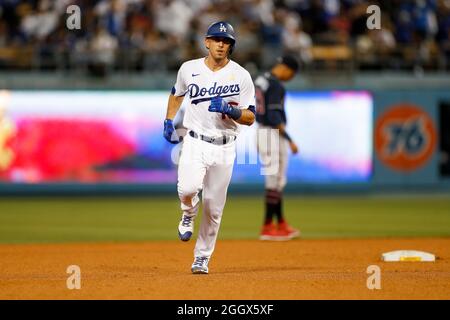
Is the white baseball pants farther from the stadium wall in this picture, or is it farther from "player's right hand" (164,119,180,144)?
the stadium wall

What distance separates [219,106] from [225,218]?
27.3ft

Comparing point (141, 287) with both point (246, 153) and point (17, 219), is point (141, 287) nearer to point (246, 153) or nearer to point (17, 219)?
point (17, 219)

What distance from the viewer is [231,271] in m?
9.24

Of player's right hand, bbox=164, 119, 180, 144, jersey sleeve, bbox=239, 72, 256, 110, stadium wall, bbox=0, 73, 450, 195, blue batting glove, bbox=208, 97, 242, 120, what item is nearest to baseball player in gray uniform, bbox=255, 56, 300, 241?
jersey sleeve, bbox=239, 72, 256, 110

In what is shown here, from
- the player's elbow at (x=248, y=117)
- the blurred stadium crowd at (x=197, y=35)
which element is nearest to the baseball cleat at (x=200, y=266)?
the player's elbow at (x=248, y=117)

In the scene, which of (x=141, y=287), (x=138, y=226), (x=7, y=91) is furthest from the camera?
(x=7, y=91)

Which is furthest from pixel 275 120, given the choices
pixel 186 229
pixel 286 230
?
pixel 186 229

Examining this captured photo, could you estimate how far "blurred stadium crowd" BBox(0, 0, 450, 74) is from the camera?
790 inches

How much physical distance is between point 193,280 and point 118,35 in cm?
1266

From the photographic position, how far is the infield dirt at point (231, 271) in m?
7.55

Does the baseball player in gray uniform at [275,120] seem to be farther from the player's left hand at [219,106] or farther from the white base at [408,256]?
the player's left hand at [219,106]

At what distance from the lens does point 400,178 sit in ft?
71.7
